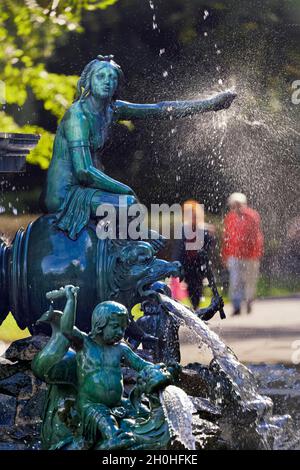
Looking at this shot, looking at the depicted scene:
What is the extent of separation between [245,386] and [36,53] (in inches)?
295

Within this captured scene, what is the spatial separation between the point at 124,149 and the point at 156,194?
1.84 feet

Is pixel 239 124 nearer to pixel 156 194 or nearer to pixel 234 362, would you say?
pixel 156 194

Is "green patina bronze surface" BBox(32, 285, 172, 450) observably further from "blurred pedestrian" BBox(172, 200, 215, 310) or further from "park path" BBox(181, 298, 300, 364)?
"blurred pedestrian" BBox(172, 200, 215, 310)

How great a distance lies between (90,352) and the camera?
7.37 metres

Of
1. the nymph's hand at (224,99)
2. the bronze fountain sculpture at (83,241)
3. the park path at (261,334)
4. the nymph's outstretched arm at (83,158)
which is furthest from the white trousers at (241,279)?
the nymph's outstretched arm at (83,158)

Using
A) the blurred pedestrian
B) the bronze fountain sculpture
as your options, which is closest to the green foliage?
the blurred pedestrian

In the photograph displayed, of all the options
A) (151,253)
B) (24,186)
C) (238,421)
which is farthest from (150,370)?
(24,186)

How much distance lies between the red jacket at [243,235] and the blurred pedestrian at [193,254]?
0.65 ft

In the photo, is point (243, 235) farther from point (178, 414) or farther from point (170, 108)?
point (178, 414)

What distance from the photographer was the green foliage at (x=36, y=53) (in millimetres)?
15086

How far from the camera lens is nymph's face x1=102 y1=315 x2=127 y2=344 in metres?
7.33

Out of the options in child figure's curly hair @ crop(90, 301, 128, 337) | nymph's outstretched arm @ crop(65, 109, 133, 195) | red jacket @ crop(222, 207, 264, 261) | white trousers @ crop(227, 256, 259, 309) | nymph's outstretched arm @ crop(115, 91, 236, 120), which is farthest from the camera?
white trousers @ crop(227, 256, 259, 309)

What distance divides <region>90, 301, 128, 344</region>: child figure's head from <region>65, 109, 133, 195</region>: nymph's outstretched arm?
6.06 feet

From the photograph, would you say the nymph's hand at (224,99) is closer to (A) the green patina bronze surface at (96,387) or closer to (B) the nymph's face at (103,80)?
(B) the nymph's face at (103,80)
